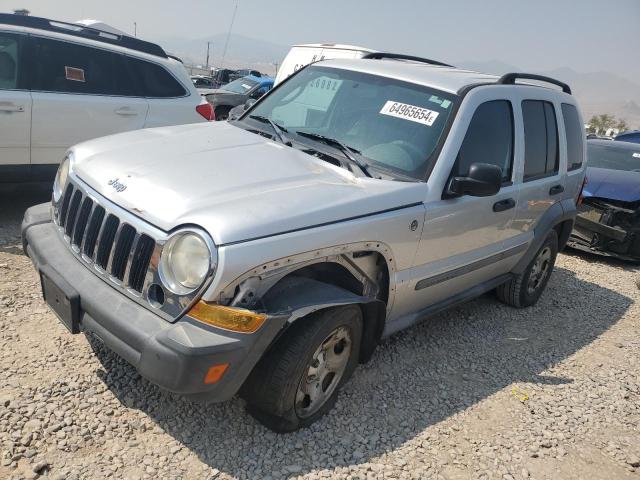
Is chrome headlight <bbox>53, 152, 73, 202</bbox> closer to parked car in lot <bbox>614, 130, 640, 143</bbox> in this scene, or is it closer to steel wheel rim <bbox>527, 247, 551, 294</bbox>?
steel wheel rim <bbox>527, 247, 551, 294</bbox>

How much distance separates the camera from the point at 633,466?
3209mm

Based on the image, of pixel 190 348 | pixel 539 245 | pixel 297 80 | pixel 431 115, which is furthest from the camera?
pixel 539 245

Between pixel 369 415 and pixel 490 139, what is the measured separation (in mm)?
2003

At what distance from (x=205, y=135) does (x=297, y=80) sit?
1057 millimetres

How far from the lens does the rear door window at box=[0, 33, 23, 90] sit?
16.4ft

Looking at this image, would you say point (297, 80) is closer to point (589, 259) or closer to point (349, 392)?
point (349, 392)

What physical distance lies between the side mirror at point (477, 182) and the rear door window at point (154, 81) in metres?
3.86

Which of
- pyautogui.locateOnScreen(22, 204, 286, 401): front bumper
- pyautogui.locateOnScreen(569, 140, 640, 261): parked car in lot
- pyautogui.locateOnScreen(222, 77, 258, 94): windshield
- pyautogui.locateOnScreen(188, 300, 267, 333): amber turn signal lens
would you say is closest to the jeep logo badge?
pyautogui.locateOnScreen(22, 204, 286, 401): front bumper

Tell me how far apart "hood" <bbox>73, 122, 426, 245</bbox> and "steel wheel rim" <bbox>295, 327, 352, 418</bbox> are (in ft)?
2.19

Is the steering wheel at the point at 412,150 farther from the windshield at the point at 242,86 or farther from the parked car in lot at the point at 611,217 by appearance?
the windshield at the point at 242,86

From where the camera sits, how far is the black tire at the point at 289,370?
2.60 m

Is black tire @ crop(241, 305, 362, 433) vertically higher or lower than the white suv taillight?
lower

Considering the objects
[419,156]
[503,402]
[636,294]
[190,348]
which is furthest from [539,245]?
[190,348]

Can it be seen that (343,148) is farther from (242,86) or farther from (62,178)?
(242,86)
